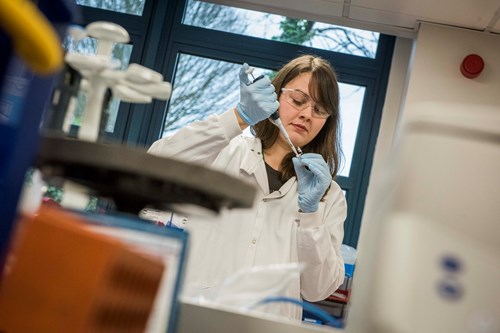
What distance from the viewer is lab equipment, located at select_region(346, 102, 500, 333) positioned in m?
0.59

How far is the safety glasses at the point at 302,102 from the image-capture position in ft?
6.74

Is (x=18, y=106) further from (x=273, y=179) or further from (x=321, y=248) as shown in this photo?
(x=273, y=179)

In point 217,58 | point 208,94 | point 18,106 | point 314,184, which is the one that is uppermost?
point 217,58

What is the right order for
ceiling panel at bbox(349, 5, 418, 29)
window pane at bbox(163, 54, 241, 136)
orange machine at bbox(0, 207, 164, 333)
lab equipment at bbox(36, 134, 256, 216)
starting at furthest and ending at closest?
window pane at bbox(163, 54, 241, 136)
ceiling panel at bbox(349, 5, 418, 29)
lab equipment at bbox(36, 134, 256, 216)
orange machine at bbox(0, 207, 164, 333)

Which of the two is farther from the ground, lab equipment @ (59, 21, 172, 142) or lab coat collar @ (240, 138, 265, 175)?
lab coat collar @ (240, 138, 265, 175)

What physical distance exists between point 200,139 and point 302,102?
0.37 meters

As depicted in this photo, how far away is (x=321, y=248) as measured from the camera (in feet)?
6.05

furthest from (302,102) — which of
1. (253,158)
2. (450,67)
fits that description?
(450,67)

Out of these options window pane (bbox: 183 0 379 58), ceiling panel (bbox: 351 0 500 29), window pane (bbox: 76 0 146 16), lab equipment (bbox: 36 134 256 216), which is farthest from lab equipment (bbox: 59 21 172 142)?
window pane (bbox: 76 0 146 16)

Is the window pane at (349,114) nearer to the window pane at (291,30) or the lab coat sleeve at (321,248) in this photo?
the window pane at (291,30)

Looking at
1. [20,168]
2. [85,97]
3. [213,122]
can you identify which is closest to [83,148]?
[20,168]

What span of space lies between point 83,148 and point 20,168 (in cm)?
11

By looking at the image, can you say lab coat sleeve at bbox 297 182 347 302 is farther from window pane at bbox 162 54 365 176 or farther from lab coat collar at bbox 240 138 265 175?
window pane at bbox 162 54 365 176

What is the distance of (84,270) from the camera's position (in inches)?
20.0
